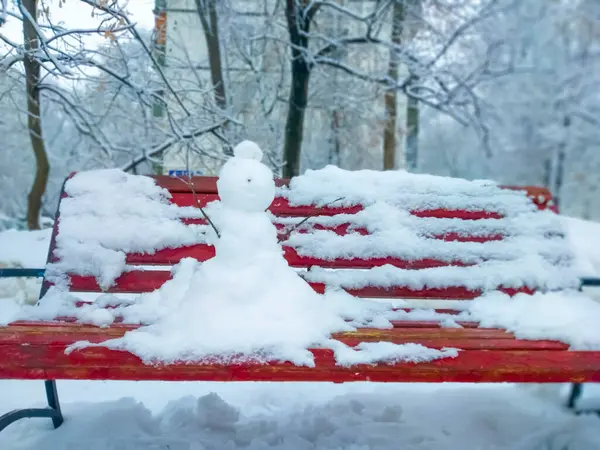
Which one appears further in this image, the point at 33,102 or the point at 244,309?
→ the point at 33,102

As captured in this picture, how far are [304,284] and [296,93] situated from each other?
4.97 meters

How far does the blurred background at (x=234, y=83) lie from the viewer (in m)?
3.76

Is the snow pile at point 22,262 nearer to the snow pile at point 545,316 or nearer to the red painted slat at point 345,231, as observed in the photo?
the red painted slat at point 345,231

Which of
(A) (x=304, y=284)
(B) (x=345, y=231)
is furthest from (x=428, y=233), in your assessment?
(A) (x=304, y=284)

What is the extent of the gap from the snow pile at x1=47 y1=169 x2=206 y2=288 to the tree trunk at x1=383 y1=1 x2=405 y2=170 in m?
5.40

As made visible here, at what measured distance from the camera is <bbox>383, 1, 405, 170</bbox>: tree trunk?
7.74 metres

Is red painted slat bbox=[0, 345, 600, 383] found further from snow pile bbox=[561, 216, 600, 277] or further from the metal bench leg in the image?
snow pile bbox=[561, 216, 600, 277]

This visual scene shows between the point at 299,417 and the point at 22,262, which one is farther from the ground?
the point at 22,262

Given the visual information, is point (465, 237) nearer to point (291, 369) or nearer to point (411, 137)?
point (291, 369)

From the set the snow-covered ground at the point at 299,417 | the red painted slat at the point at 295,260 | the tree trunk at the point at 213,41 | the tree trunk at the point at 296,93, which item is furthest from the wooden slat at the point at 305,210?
the tree trunk at the point at 296,93

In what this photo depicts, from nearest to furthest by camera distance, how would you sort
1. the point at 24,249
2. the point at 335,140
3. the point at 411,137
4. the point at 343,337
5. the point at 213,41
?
the point at 343,337 < the point at 24,249 < the point at 213,41 < the point at 335,140 < the point at 411,137

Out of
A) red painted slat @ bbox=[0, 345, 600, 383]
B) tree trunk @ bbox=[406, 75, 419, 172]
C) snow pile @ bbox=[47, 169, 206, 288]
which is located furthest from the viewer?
tree trunk @ bbox=[406, 75, 419, 172]

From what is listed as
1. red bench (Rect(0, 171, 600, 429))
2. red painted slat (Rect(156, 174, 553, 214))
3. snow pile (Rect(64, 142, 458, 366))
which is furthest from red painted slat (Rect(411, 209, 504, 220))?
snow pile (Rect(64, 142, 458, 366))

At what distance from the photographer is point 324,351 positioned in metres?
1.63
